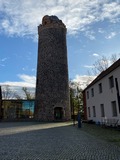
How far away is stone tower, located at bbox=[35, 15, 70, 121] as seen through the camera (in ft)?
117

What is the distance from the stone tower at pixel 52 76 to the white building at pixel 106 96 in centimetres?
930

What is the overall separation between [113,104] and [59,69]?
18.8 meters

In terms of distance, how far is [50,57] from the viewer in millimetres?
37000

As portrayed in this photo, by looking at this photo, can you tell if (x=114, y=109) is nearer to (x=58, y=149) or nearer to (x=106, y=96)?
(x=106, y=96)

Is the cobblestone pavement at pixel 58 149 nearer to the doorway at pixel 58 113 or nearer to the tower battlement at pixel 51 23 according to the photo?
the doorway at pixel 58 113

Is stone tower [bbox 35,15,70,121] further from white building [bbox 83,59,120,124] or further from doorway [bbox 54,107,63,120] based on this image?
white building [bbox 83,59,120,124]

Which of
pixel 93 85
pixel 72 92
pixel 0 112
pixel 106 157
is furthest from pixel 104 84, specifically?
pixel 72 92

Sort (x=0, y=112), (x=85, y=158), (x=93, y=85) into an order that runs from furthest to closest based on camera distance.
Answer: (x=0, y=112) → (x=93, y=85) → (x=85, y=158)

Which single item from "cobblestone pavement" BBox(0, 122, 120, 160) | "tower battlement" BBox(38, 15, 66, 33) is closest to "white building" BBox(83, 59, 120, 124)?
"cobblestone pavement" BBox(0, 122, 120, 160)

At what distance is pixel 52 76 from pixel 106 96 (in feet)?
55.1

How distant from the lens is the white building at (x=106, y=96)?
722 inches

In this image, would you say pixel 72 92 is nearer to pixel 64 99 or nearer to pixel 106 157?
pixel 64 99

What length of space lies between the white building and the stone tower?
9304 mm

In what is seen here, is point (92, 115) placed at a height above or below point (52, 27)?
below
